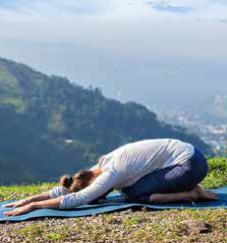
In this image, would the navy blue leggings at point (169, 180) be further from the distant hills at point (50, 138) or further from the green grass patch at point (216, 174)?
the distant hills at point (50, 138)

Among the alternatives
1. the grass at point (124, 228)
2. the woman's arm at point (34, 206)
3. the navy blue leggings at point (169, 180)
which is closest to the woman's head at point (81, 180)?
the woman's arm at point (34, 206)

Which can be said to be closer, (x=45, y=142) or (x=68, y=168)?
(x=68, y=168)

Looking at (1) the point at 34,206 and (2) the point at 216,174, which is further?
(2) the point at 216,174

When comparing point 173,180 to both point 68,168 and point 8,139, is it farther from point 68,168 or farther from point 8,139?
point 8,139

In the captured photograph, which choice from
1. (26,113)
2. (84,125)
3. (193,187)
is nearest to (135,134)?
(84,125)

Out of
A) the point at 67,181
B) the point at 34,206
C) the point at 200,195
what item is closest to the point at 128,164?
the point at 67,181

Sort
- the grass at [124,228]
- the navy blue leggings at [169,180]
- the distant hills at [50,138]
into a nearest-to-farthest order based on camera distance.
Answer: the grass at [124,228] → the navy blue leggings at [169,180] → the distant hills at [50,138]

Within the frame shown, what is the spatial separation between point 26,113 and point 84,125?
16.4 metres

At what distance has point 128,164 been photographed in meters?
10.2

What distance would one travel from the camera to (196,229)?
27.0 ft

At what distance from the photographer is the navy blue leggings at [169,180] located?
10.3 meters

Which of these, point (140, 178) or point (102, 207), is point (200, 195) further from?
point (102, 207)

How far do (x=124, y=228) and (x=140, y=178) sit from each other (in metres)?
1.89

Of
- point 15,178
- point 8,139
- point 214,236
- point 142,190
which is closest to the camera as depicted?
point 214,236
